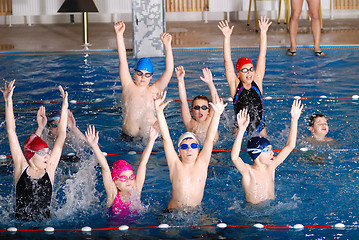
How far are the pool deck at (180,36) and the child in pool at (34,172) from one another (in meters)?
6.75

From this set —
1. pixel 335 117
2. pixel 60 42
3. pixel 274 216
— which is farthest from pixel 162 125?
pixel 60 42

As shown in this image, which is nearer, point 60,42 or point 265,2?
point 60,42

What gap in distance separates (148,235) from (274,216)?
998 mm

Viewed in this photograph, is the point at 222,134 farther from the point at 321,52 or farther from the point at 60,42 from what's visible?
the point at 60,42

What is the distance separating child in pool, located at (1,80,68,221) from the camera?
4.06 m

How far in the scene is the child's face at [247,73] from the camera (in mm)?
5621

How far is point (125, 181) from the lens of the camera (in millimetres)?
4277

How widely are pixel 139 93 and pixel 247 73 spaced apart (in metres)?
1.12

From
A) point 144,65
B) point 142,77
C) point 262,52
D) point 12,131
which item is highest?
point 262,52

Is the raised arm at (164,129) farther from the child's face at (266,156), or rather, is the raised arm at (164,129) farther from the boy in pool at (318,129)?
the boy in pool at (318,129)

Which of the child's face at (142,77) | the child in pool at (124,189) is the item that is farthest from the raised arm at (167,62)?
the child in pool at (124,189)

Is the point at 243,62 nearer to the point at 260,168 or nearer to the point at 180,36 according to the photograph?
the point at 260,168

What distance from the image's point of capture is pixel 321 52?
998 cm

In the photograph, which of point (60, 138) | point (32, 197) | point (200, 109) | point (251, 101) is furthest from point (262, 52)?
point (32, 197)
